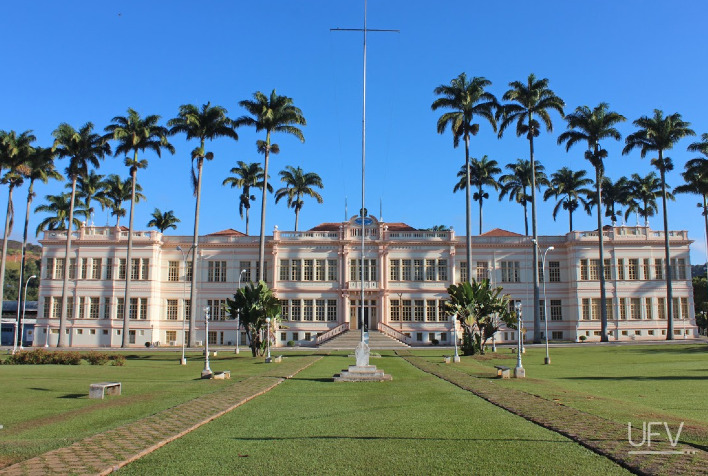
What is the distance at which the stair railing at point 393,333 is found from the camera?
56125mm

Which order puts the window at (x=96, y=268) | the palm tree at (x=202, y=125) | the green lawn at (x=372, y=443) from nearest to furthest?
the green lawn at (x=372, y=443) < the palm tree at (x=202, y=125) < the window at (x=96, y=268)

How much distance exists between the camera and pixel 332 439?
10211 mm

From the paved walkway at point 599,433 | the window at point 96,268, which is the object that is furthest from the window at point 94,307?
the paved walkway at point 599,433

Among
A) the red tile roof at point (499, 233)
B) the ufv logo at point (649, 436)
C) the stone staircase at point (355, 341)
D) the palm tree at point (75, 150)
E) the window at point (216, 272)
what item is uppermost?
the palm tree at point (75, 150)

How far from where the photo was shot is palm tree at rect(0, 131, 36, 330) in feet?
167

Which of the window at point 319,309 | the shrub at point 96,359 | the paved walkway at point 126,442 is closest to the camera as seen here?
the paved walkway at point 126,442

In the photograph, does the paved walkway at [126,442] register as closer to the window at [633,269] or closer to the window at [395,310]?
the window at [395,310]

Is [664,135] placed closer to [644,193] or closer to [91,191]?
[644,193]

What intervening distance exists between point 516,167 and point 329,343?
30.0m

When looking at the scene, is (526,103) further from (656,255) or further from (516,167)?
(656,255)

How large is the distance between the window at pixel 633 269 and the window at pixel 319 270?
30.5 meters

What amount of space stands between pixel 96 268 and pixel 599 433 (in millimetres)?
58481

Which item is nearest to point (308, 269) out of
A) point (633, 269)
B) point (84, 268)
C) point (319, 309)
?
point (319, 309)

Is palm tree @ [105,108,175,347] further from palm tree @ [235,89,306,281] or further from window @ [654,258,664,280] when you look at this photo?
window @ [654,258,664,280]
